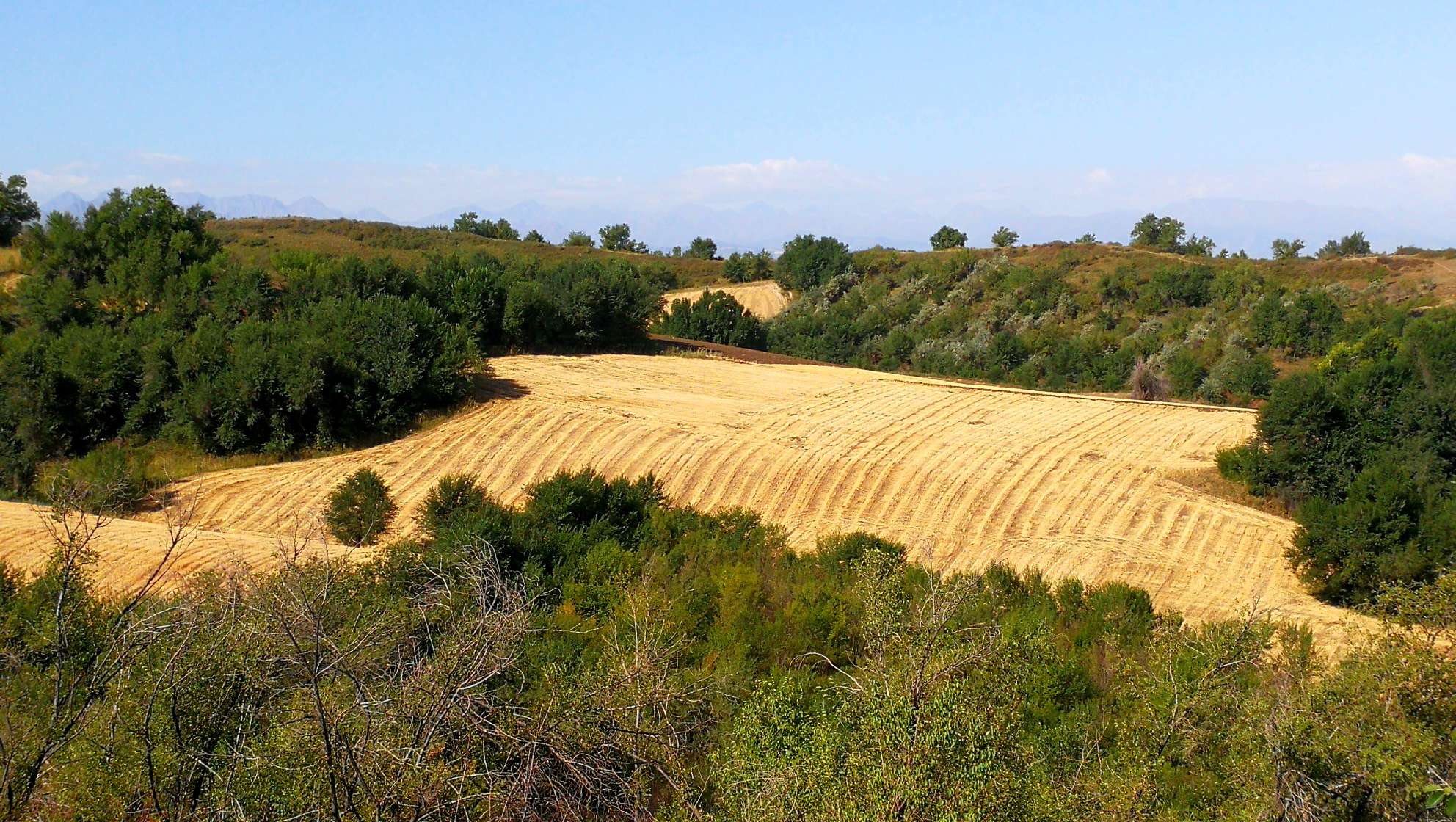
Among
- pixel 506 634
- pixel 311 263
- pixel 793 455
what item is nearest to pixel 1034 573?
pixel 793 455

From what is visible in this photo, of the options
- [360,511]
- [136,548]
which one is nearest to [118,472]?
[136,548]

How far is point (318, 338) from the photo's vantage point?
73.3 ft

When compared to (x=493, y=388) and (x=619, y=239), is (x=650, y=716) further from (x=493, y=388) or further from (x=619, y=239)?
(x=619, y=239)

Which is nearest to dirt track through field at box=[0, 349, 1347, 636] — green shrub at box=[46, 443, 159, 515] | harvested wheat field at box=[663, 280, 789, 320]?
green shrub at box=[46, 443, 159, 515]

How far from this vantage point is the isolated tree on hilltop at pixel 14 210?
35844mm

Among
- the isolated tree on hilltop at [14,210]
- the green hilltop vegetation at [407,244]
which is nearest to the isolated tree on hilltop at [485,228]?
the green hilltop vegetation at [407,244]

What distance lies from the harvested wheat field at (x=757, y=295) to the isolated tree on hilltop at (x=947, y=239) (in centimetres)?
1377

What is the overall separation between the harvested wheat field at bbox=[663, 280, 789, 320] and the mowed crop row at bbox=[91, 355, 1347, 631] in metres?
28.8

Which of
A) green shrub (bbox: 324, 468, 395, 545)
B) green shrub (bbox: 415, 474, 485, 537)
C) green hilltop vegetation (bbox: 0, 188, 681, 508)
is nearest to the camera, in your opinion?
green shrub (bbox: 415, 474, 485, 537)

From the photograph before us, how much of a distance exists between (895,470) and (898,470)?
89 mm

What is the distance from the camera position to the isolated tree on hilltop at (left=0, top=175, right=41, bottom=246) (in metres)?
35.8

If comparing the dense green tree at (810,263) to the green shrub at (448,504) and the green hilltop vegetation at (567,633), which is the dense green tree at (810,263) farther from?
the green shrub at (448,504)

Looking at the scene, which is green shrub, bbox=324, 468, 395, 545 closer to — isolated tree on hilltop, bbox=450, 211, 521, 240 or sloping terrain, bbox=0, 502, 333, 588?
sloping terrain, bbox=0, 502, 333, 588

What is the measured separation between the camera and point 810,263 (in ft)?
194
